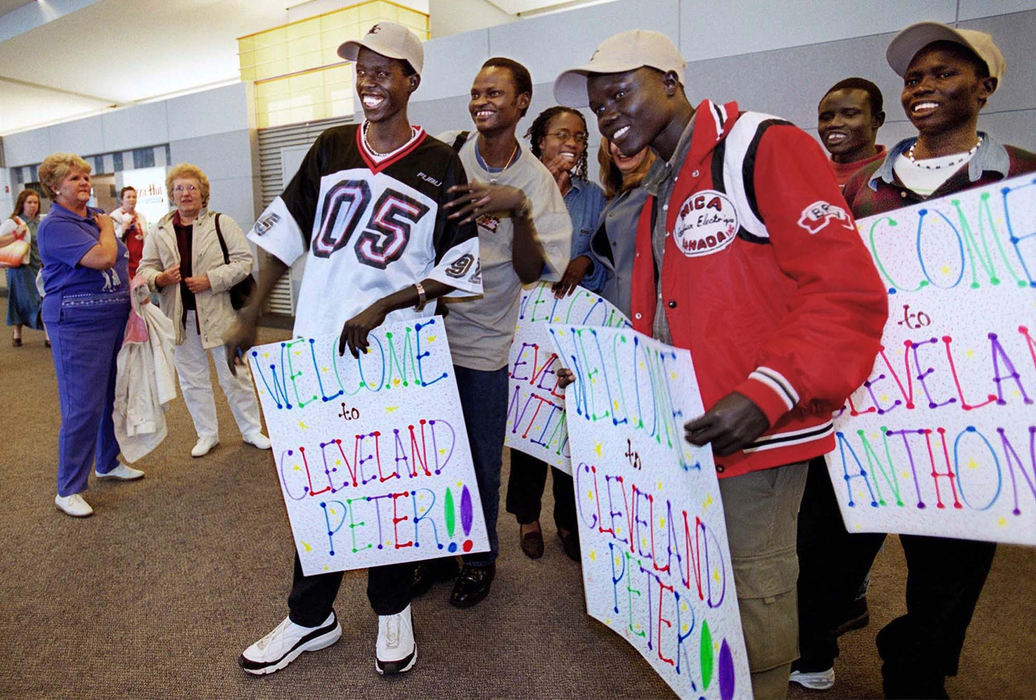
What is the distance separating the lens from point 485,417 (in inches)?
81.7

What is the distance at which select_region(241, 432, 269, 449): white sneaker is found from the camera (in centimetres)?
387

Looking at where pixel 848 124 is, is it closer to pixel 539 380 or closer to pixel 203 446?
pixel 539 380

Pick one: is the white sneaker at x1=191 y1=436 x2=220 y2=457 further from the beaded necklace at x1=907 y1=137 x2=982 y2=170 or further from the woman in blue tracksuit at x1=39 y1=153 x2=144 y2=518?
the beaded necklace at x1=907 y1=137 x2=982 y2=170

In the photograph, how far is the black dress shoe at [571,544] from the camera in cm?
261

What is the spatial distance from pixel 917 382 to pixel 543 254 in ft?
3.08

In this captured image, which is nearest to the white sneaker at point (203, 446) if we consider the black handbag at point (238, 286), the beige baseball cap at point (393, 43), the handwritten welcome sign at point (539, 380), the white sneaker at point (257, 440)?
the white sneaker at point (257, 440)

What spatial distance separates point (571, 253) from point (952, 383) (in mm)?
1358

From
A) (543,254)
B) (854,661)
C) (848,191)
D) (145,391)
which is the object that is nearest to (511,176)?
(543,254)

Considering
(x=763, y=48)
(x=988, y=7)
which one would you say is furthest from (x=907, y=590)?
(x=763, y=48)

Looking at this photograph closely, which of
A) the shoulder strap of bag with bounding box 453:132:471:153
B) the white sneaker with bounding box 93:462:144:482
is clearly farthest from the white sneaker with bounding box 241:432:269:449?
the shoulder strap of bag with bounding box 453:132:471:153

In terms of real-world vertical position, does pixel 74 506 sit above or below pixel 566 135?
below

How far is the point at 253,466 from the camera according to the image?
3.61 meters

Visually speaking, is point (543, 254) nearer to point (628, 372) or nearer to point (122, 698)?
point (628, 372)

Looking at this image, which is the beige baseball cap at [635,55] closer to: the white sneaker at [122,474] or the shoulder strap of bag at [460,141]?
the shoulder strap of bag at [460,141]
